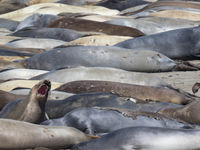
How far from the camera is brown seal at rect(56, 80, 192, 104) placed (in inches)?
172

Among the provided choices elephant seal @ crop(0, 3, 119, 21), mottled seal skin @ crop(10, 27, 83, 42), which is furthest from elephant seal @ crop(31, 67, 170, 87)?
elephant seal @ crop(0, 3, 119, 21)

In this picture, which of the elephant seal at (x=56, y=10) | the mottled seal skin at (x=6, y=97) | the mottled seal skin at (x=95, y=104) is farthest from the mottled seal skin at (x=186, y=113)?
the elephant seal at (x=56, y=10)

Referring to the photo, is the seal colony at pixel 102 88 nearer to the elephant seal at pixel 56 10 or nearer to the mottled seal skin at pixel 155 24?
the mottled seal skin at pixel 155 24

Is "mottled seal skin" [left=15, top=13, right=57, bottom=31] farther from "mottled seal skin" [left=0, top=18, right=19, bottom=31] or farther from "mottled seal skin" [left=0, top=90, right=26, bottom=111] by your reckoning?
"mottled seal skin" [left=0, top=90, right=26, bottom=111]

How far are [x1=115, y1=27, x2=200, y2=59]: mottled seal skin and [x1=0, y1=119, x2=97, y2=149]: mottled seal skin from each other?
4528 millimetres

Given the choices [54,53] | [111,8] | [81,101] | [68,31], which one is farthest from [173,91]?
[111,8]

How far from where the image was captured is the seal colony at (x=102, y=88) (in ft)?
9.21

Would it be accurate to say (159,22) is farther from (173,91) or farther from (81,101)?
(81,101)

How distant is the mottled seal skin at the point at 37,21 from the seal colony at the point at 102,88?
0.55 meters

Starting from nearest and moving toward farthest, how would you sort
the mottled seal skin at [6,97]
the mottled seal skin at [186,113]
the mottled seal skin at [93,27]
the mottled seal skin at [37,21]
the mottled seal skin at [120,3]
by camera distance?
1. the mottled seal skin at [186,113]
2. the mottled seal skin at [6,97]
3. the mottled seal skin at [93,27]
4. the mottled seal skin at [37,21]
5. the mottled seal skin at [120,3]

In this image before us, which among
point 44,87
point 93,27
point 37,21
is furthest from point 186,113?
A: point 37,21

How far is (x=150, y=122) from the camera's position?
3332mm

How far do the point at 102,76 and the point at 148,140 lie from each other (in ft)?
8.82

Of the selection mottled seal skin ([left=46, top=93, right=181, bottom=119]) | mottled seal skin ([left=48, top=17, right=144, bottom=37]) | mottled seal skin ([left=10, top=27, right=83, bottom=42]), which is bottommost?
mottled seal skin ([left=10, top=27, right=83, bottom=42])
